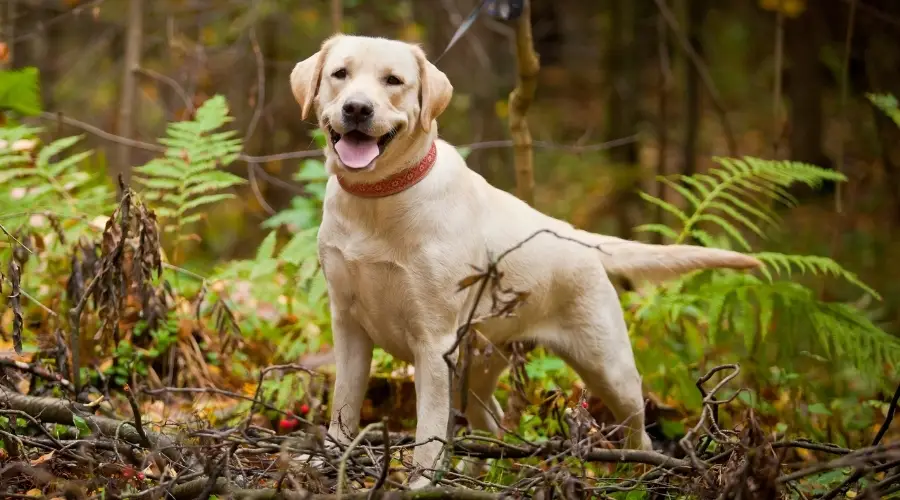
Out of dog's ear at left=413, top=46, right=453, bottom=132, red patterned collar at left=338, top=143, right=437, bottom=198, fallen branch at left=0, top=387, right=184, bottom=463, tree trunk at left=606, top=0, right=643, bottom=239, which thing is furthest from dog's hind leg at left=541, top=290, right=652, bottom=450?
tree trunk at left=606, top=0, right=643, bottom=239

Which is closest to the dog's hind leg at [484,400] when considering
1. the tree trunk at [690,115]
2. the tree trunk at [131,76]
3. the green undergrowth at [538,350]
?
the green undergrowth at [538,350]

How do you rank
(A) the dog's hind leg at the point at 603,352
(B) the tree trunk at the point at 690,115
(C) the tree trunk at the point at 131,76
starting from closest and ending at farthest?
(A) the dog's hind leg at the point at 603,352
(C) the tree trunk at the point at 131,76
(B) the tree trunk at the point at 690,115

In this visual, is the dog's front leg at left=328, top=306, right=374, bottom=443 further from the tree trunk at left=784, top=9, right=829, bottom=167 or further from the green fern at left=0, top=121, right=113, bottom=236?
the tree trunk at left=784, top=9, right=829, bottom=167

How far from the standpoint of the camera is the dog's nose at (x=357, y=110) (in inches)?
118

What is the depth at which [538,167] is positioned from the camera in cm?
1363

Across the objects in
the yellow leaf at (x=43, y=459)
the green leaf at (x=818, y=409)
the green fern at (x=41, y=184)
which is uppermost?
the green fern at (x=41, y=184)

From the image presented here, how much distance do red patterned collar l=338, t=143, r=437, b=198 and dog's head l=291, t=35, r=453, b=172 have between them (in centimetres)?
7

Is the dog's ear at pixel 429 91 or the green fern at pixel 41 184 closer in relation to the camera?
the dog's ear at pixel 429 91

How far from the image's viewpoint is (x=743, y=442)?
2.47 meters

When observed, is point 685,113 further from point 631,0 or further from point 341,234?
point 341,234

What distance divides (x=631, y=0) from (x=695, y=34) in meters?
0.89

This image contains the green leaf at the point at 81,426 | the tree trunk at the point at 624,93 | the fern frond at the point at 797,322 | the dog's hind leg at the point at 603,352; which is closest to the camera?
the green leaf at the point at 81,426

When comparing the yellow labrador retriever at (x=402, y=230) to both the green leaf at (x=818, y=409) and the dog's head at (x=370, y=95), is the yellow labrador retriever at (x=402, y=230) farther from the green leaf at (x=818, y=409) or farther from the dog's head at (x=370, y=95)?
the green leaf at (x=818, y=409)

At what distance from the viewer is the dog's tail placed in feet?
12.7
